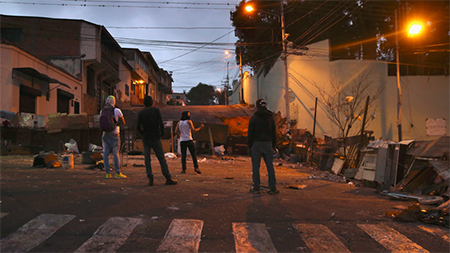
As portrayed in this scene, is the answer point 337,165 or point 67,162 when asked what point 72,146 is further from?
point 337,165

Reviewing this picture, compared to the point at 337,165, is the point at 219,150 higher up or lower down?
higher up

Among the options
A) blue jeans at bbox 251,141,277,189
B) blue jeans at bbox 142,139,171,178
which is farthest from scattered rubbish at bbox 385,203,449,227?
blue jeans at bbox 142,139,171,178

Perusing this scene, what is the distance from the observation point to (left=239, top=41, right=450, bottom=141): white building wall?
2017 cm

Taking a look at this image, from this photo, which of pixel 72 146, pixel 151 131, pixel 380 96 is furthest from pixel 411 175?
pixel 380 96

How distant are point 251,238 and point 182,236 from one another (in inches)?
31.4

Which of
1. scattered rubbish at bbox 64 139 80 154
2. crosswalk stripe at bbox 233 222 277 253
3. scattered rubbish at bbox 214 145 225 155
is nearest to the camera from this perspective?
crosswalk stripe at bbox 233 222 277 253

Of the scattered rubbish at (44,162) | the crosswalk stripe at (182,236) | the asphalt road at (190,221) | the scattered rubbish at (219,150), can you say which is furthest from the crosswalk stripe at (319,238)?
the scattered rubbish at (219,150)

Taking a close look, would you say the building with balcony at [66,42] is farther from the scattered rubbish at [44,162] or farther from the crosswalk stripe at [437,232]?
the crosswalk stripe at [437,232]

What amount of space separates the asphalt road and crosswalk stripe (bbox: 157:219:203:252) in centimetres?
1

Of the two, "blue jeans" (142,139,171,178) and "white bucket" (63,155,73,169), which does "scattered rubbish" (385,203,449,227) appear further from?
"white bucket" (63,155,73,169)

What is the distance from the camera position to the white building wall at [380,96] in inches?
Result: 794

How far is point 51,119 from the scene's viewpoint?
14039 millimetres

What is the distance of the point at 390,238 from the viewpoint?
364cm

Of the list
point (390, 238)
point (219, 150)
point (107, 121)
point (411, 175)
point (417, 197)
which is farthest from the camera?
point (219, 150)
